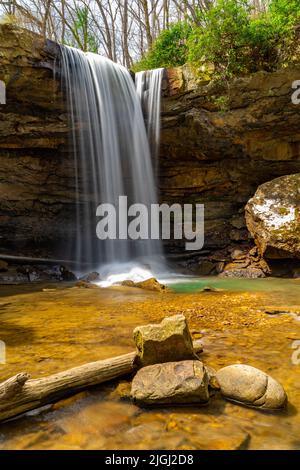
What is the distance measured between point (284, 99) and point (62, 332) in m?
10.3

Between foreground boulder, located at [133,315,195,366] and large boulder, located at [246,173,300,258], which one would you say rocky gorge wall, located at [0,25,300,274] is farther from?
foreground boulder, located at [133,315,195,366]

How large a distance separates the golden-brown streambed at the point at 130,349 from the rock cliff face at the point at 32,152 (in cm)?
638

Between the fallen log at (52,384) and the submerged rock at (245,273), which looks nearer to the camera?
the fallen log at (52,384)

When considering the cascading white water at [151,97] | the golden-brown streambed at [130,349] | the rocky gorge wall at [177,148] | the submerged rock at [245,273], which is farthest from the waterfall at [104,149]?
the golden-brown streambed at [130,349]

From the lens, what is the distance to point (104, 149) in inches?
495

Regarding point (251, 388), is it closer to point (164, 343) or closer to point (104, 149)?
point (164, 343)

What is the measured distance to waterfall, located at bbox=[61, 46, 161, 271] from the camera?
38.7 ft

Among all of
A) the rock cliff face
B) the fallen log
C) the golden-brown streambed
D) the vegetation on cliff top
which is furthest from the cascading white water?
the fallen log

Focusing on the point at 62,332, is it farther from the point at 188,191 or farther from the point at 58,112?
the point at 188,191

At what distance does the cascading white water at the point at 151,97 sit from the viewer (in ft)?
39.9

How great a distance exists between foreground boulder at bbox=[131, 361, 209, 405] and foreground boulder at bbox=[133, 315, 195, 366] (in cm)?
22

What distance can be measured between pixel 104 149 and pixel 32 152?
252cm

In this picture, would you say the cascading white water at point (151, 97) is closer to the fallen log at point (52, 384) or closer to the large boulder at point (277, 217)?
the large boulder at point (277, 217)

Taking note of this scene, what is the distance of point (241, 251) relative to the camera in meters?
12.8
